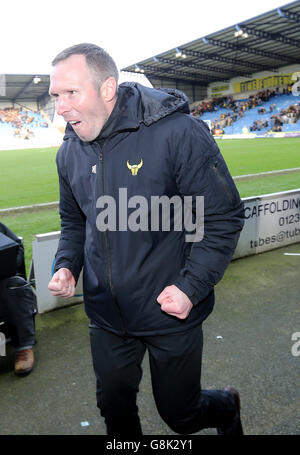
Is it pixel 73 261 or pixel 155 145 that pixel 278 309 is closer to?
pixel 73 261

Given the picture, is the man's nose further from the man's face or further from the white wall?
the white wall

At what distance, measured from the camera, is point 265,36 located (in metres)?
33.3

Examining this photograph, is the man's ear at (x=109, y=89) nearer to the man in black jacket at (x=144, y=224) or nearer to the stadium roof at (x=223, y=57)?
the man in black jacket at (x=144, y=224)

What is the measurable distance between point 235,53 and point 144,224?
145ft

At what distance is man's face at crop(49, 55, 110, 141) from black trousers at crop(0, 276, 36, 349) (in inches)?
73.1

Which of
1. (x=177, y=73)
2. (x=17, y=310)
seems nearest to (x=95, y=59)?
(x=17, y=310)

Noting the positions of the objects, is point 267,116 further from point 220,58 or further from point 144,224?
point 144,224

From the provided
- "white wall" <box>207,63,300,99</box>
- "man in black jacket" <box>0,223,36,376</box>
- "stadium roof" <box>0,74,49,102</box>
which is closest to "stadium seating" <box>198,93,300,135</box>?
"white wall" <box>207,63,300,99</box>

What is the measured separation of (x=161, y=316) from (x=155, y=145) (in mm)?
684

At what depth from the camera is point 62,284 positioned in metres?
1.78

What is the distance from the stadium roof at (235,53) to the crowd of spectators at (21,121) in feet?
50.6

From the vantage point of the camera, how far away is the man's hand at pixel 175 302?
1.47m

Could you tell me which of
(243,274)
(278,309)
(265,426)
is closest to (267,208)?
(243,274)

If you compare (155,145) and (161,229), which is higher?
(155,145)
